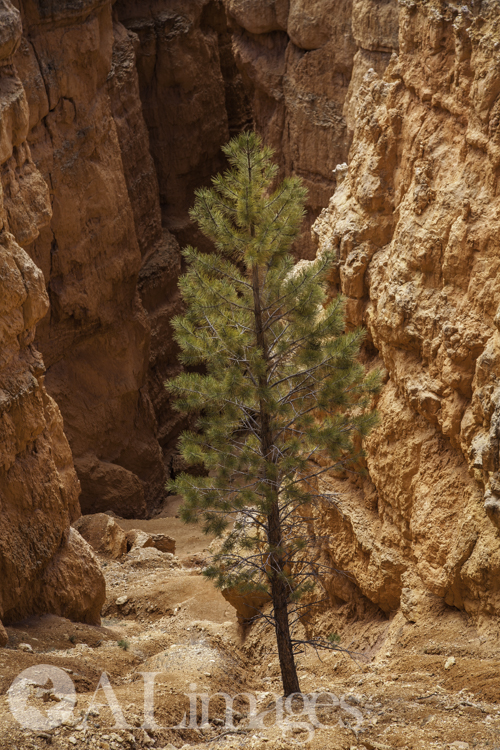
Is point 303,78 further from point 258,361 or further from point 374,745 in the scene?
point 374,745

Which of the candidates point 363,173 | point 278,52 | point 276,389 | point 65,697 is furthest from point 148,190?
point 65,697

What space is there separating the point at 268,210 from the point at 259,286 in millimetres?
911

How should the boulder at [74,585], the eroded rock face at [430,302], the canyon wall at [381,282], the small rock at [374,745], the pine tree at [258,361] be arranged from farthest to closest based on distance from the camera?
the boulder at [74,585], the pine tree at [258,361], the canyon wall at [381,282], the eroded rock face at [430,302], the small rock at [374,745]

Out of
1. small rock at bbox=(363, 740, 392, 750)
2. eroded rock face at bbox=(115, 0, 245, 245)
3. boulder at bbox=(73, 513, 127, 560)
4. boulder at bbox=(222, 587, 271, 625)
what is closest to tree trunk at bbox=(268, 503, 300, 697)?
small rock at bbox=(363, 740, 392, 750)

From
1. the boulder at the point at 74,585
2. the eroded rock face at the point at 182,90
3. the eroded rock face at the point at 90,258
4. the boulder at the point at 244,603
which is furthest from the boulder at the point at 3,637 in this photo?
the eroded rock face at the point at 182,90

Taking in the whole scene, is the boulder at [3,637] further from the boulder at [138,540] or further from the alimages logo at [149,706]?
the boulder at [138,540]

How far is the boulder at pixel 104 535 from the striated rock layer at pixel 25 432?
14.5 ft

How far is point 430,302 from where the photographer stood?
30.7 ft

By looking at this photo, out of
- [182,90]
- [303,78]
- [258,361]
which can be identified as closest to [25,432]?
[258,361]

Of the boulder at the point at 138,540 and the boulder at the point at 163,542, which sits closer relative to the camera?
the boulder at the point at 138,540

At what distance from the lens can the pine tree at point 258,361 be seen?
29.0 ft

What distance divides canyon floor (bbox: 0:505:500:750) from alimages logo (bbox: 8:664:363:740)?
41 millimetres

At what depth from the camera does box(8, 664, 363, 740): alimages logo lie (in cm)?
782

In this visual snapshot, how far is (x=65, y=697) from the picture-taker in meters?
8.26
